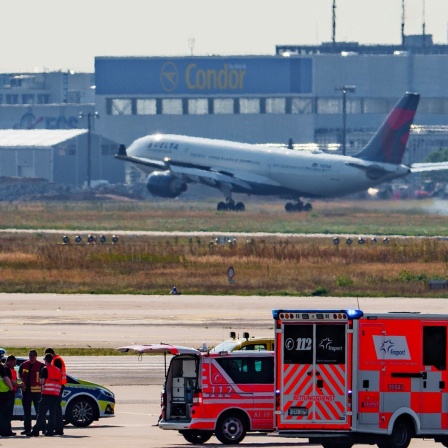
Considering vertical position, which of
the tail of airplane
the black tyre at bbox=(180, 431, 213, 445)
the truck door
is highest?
the tail of airplane

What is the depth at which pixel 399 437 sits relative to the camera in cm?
2705

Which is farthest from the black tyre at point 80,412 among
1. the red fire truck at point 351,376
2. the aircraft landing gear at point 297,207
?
the aircraft landing gear at point 297,207

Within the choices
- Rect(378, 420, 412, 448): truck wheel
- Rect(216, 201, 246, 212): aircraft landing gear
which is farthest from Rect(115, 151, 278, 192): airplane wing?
Rect(378, 420, 412, 448): truck wheel

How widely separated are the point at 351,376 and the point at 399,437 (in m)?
1.56

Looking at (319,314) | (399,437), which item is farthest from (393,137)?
(319,314)

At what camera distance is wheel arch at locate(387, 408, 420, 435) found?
26828mm

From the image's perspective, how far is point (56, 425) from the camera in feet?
101

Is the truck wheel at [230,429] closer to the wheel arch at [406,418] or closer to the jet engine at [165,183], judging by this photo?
the wheel arch at [406,418]

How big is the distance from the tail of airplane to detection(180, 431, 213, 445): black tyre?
99123 mm

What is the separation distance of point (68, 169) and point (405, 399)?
6854 inches

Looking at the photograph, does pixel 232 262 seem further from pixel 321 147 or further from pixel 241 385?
pixel 321 147

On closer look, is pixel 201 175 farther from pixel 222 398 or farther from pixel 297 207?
pixel 222 398

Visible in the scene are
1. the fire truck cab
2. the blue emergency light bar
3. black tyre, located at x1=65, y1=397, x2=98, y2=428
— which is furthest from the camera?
black tyre, located at x1=65, y1=397, x2=98, y2=428

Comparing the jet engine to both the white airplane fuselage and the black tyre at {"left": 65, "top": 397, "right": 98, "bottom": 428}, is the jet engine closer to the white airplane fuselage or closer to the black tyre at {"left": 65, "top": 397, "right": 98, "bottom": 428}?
the white airplane fuselage
